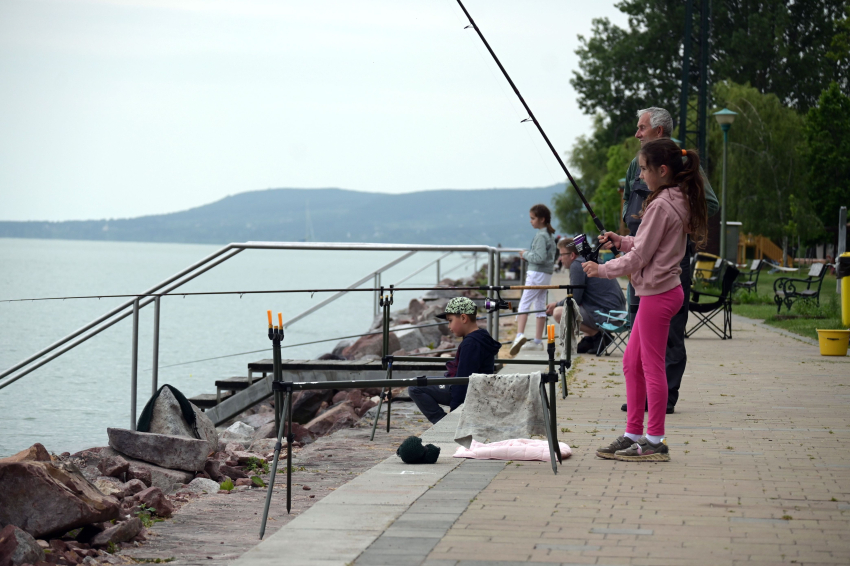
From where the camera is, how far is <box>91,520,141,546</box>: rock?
471 cm

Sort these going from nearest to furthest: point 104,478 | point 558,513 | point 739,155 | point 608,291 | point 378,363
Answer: point 558,513 < point 104,478 < point 378,363 < point 608,291 < point 739,155

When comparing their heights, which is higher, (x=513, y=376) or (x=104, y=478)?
(x=513, y=376)

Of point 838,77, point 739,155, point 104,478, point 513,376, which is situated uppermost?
point 838,77

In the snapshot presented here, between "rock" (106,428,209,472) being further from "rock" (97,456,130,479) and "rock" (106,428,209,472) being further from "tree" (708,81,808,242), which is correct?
"tree" (708,81,808,242)

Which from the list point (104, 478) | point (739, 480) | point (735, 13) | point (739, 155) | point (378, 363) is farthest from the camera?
point (735, 13)

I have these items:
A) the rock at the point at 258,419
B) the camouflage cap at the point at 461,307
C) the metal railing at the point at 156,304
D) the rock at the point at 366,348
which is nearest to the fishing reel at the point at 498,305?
the camouflage cap at the point at 461,307

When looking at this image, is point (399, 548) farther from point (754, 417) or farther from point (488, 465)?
point (754, 417)

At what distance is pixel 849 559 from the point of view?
12.6 feet

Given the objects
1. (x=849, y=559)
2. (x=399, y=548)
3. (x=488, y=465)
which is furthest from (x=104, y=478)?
(x=849, y=559)

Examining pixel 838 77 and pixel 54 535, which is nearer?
pixel 54 535

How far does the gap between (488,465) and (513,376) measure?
1.78 ft

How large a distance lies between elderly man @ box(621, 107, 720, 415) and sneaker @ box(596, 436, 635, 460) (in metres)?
1.42

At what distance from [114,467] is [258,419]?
5.75 metres

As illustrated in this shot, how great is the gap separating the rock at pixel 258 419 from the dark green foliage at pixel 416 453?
6.69 metres
